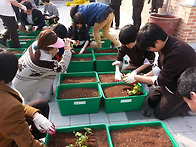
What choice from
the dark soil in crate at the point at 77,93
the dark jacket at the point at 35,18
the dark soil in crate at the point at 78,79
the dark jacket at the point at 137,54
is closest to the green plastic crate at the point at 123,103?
the dark soil in crate at the point at 77,93

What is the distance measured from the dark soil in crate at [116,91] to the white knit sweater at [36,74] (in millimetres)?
667

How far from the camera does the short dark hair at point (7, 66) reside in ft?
3.27

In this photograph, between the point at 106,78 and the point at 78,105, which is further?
the point at 106,78

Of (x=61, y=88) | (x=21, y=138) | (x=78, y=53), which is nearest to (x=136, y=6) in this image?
(x=78, y=53)

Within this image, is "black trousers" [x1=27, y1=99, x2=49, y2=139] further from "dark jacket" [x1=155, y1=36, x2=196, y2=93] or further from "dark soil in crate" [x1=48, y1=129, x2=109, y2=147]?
"dark jacket" [x1=155, y1=36, x2=196, y2=93]

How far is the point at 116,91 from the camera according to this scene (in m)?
2.25

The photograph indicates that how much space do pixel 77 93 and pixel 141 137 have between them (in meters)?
1.02

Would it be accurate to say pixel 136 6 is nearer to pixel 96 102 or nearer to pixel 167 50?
pixel 167 50

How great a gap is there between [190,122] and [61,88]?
5.82 feet

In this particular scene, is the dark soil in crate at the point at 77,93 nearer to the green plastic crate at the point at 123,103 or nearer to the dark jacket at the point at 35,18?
the green plastic crate at the point at 123,103

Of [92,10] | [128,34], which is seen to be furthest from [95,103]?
[92,10]

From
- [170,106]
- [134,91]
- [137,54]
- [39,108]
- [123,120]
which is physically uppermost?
[137,54]

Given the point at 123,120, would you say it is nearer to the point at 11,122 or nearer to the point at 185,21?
the point at 11,122

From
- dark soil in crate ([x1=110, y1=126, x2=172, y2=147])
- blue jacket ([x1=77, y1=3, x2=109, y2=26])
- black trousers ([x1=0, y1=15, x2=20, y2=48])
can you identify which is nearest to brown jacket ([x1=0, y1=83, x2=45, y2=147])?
dark soil in crate ([x1=110, y1=126, x2=172, y2=147])
